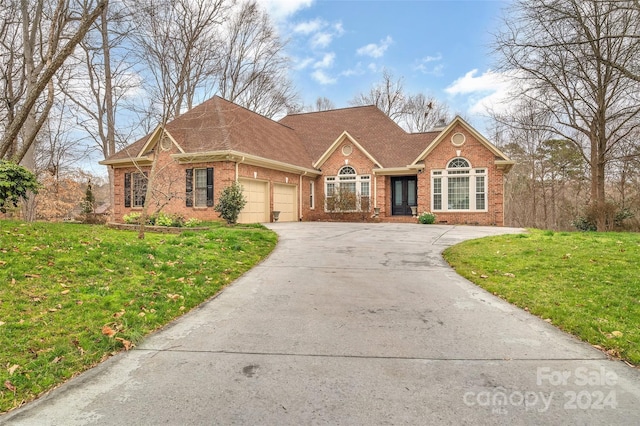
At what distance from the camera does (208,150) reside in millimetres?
15617

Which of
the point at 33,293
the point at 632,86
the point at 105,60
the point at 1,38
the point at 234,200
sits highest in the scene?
the point at 105,60

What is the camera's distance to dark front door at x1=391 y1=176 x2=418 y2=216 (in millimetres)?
21359

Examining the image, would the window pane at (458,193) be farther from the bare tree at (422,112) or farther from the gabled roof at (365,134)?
the bare tree at (422,112)

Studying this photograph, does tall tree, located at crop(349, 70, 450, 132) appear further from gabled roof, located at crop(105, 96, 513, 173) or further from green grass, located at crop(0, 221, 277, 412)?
green grass, located at crop(0, 221, 277, 412)

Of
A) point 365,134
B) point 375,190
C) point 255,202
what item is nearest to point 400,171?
point 375,190

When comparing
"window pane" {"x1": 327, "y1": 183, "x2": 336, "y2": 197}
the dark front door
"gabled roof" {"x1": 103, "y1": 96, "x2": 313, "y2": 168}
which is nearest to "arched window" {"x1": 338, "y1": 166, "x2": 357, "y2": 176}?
"window pane" {"x1": 327, "y1": 183, "x2": 336, "y2": 197}

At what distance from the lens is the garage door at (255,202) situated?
16.5 metres

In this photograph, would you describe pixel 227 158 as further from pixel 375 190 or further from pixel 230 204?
pixel 375 190

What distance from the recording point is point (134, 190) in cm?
1833

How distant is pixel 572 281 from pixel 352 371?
454 cm

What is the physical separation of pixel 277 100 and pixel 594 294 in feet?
97.9

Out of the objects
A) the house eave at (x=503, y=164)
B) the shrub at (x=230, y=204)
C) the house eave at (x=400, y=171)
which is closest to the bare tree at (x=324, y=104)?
the house eave at (x=400, y=171)

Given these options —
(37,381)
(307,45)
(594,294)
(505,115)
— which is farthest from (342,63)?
(37,381)

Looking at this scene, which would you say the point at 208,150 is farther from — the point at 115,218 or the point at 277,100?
the point at 277,100
